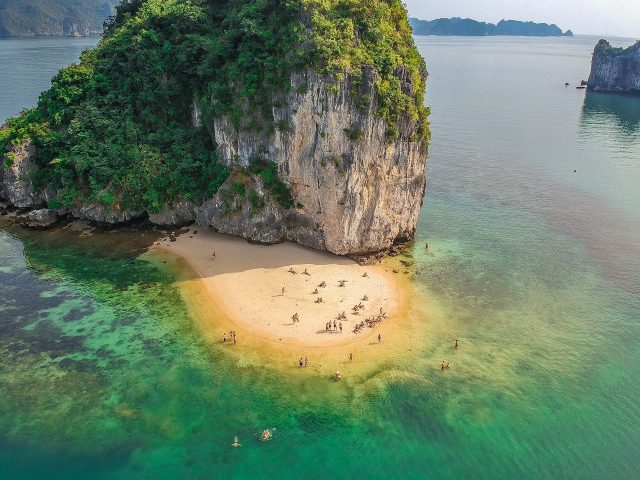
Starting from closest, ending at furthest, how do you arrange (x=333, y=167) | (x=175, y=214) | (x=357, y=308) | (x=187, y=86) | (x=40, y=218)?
(x=357, y=308), (x=333, y=167), (x=175, y=214), (x=40, y=218), (x=187, y=86)

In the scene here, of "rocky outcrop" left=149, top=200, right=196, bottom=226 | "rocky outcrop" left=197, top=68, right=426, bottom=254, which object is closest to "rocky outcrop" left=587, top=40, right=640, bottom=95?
"rocky outcrop" left=197, top=68, right=426, bottom=254

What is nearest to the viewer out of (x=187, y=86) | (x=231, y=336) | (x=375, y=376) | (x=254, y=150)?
(x=375, y=376)

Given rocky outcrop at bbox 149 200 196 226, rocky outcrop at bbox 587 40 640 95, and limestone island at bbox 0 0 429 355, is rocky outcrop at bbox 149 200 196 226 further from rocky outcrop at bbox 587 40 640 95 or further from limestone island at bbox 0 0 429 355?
rocky outcrop at bbox 587 40 640 95

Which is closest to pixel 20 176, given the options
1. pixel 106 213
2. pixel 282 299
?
pixel 106 213

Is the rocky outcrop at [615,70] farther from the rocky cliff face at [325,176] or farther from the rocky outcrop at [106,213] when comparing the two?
the rocky outcrop at [106,213]

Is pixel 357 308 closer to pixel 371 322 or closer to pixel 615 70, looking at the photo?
pixel 371 322

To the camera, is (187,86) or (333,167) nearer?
(333,167)
